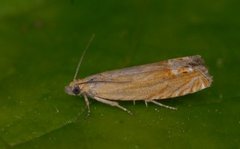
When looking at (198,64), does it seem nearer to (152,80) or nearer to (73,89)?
(152,80)

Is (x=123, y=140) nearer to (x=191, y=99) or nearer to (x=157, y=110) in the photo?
(x=157, y=110)

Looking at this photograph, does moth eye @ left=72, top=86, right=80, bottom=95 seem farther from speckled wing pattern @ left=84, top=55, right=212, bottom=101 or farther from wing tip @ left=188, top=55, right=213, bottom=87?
wing tip @ left=188, top=55, right=213, bottom=87

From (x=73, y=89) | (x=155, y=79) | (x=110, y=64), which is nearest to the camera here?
(x=73, y=89)

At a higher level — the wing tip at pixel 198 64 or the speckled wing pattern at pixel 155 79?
the wing tip at pixel 198 64

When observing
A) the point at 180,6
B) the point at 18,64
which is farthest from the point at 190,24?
the point at 18,64

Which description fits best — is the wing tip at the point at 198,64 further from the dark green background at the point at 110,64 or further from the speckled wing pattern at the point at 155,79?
the dark green background at the point at 110,64

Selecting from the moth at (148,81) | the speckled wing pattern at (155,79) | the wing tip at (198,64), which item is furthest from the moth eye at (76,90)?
the wing tip at (198,64)

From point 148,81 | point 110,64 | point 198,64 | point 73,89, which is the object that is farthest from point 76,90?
point 198,64

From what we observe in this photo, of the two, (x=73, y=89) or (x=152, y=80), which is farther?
(x=152, y=80)
